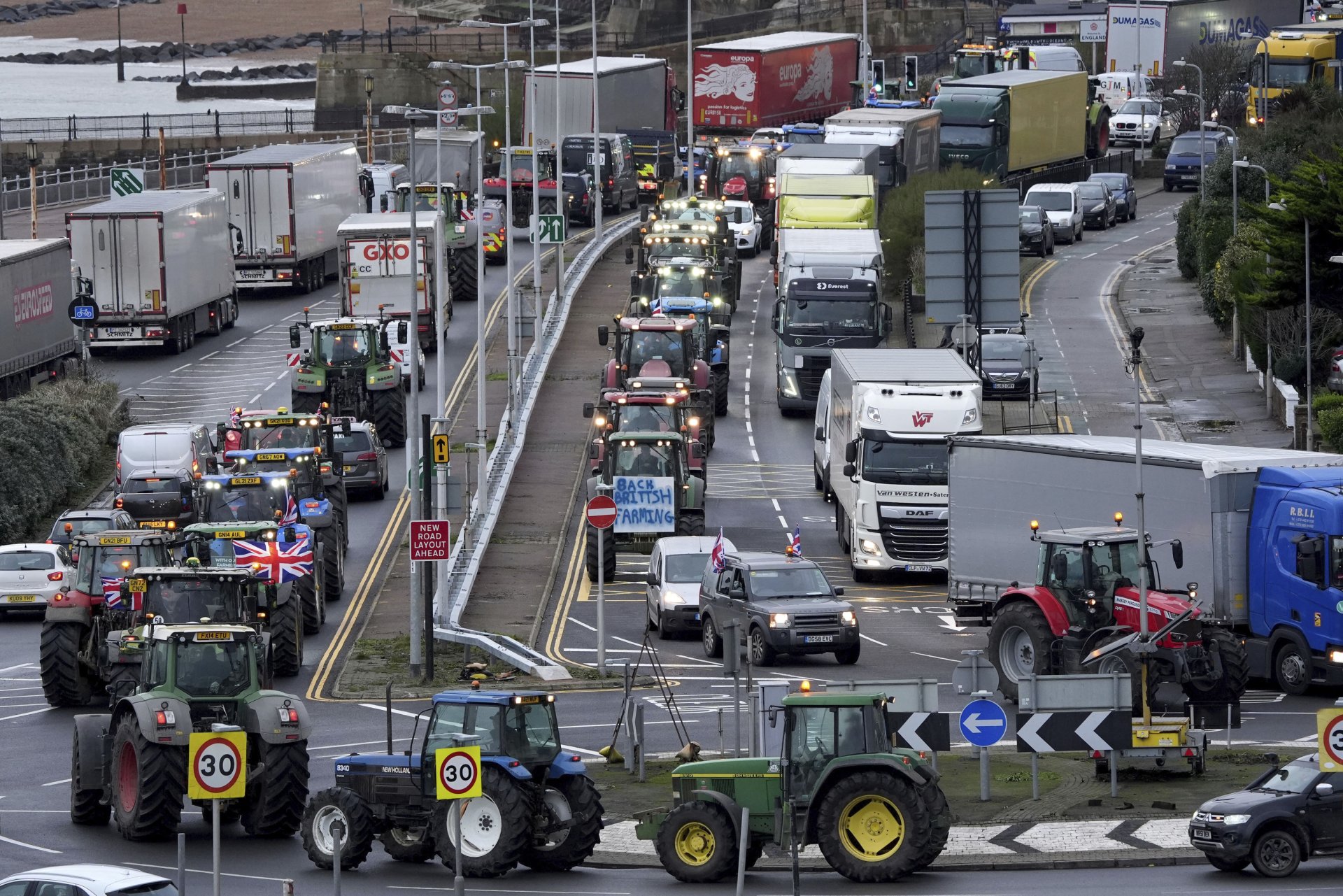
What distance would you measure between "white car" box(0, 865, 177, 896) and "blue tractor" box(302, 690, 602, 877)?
425 cm

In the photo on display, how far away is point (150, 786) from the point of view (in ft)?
76.1

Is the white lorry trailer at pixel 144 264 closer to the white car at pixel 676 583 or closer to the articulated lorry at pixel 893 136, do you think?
the articulated lorry at pixel 893 136

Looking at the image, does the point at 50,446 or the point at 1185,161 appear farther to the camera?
the point at 1185,161

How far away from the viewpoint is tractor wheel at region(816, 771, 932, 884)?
842 inches

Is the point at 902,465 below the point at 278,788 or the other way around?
the other way around

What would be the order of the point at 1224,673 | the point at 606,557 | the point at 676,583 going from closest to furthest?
the point at 1224,673
the point at 676,583
the point at 606,557

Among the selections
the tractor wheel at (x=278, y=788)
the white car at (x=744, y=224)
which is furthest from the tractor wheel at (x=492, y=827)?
the white car at (x=744, y=224)

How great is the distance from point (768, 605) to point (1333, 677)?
8.28 m

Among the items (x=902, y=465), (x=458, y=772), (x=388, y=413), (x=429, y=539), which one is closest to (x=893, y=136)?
(x=388, y=413)

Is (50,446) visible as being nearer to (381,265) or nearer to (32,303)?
Result: (32,303)

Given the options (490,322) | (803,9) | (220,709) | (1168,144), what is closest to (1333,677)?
(220,709)

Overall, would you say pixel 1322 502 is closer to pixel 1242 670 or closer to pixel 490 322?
pixel 1242 670

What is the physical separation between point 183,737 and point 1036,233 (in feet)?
185

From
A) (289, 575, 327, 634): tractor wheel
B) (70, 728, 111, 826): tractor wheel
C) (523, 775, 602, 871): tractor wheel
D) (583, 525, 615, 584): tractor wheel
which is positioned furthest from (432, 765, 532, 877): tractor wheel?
(583, 525, 615, 584): tractor wheel
